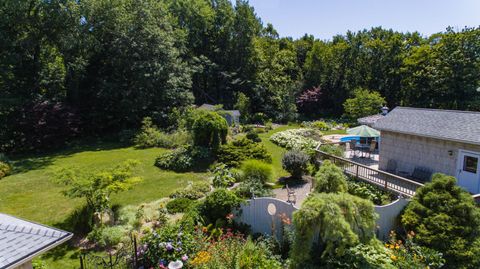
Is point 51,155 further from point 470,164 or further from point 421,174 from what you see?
point 470,164

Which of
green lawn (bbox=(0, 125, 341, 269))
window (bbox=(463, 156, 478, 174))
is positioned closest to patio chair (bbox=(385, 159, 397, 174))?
window (bbox=(463, 156, 478, 174))

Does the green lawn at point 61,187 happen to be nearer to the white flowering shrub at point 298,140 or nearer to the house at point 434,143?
the white flowering shrub at point 298,140

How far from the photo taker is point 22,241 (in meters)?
4.20

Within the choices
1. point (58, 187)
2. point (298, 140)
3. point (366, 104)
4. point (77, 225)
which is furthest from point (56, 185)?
point (366, 104)

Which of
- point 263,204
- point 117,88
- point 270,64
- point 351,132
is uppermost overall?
point 270,64

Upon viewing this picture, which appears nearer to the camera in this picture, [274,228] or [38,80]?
[274,228]

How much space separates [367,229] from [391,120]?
31.2ft

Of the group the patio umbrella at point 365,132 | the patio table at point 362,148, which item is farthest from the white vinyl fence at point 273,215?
the patio table at point 362,148

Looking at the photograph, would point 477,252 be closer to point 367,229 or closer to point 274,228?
point 367,229

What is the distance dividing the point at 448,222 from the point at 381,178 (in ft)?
14.9

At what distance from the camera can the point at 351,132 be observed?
1695cm

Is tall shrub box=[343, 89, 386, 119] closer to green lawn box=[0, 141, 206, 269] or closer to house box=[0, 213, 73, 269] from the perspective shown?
green lawn box=[0, 141, 206, 269]

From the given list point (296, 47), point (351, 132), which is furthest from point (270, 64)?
point (351, 132)

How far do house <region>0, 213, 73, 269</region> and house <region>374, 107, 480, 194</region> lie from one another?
13.2m
